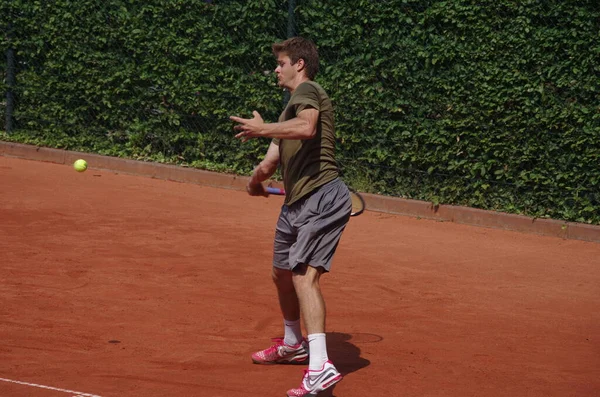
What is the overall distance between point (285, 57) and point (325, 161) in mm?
625

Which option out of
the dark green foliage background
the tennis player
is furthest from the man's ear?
the dark green foliage background

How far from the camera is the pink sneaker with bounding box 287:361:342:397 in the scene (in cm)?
482

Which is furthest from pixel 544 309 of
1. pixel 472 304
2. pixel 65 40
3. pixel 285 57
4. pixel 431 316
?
pixel 65 40

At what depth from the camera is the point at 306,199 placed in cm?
526

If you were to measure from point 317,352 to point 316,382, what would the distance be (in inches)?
6.6

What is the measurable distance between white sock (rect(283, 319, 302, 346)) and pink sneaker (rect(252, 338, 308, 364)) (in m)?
0.02

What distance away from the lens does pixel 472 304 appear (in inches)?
286

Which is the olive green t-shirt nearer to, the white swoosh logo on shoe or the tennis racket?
the tennis racket

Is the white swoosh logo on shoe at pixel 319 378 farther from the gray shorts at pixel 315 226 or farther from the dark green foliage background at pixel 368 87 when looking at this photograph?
the dark green foliage background at pixel 368 87

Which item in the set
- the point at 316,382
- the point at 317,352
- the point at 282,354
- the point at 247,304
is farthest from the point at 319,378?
the point at 247,304

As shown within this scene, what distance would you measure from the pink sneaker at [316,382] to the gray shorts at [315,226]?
1.97 feet

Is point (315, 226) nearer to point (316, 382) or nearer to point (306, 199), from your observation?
point (306, 199)

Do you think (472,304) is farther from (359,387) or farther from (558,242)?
(558,242)

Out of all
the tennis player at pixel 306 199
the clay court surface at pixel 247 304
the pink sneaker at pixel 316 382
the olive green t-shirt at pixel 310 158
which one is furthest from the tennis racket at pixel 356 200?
the pink sneaker at pixel 316 382
